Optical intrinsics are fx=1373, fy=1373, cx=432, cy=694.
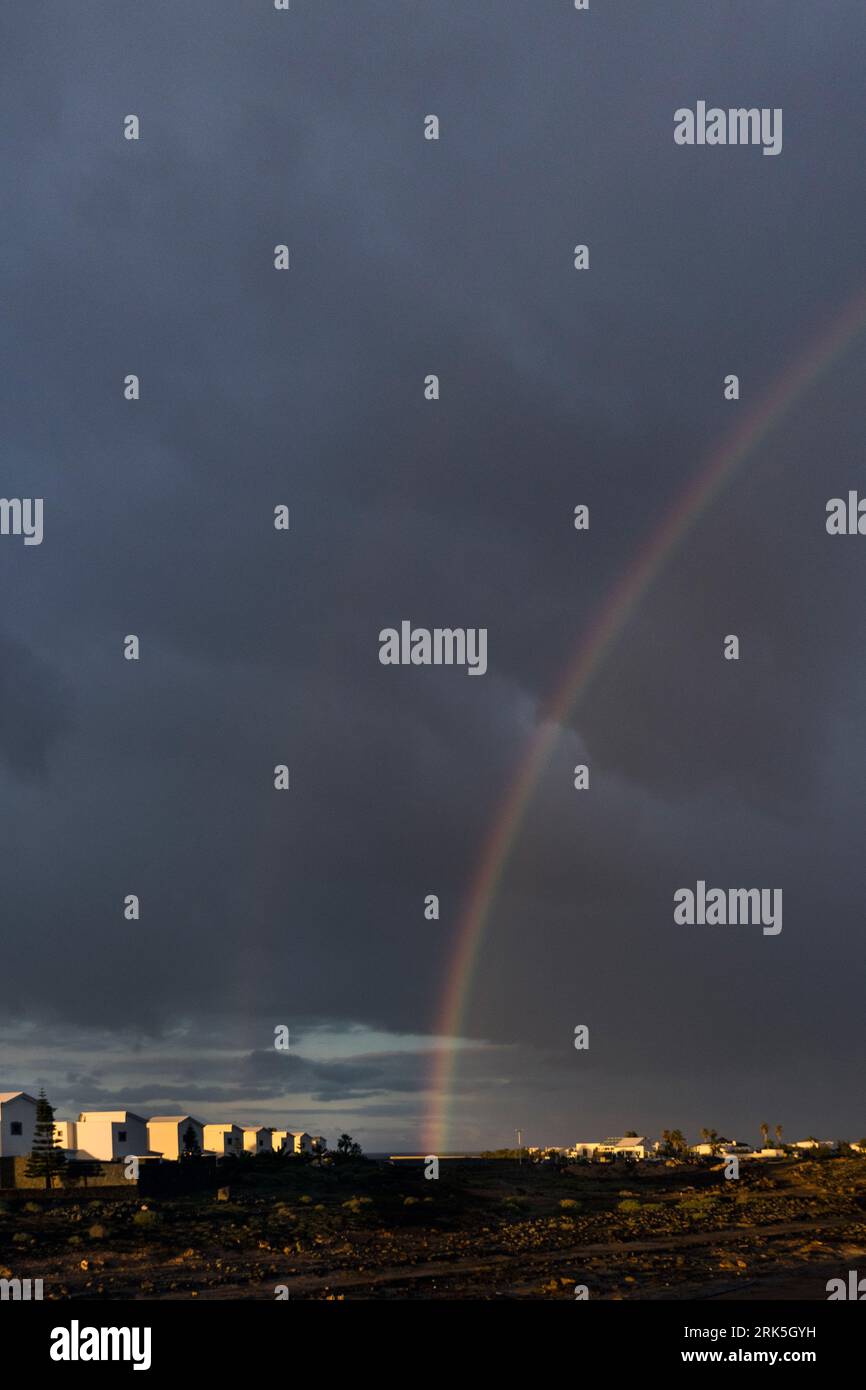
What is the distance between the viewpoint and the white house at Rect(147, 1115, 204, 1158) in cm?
10031

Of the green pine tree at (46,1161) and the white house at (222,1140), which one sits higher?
the green pine tree at (46,1161)

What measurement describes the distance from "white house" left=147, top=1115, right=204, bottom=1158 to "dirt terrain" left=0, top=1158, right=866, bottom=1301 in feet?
77.2

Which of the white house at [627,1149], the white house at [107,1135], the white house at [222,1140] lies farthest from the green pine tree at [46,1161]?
the white house at [627,1149]

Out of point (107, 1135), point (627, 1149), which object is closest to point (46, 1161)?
point (107, 1135)

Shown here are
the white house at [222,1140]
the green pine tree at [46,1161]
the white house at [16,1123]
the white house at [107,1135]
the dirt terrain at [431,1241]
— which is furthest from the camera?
the white house at [222,1140]

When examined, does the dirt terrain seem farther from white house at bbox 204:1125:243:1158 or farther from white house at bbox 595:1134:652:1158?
white house at bbox 595:1134:652:1158

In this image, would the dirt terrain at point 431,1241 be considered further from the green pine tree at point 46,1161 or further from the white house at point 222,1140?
the white house at point 222,1140

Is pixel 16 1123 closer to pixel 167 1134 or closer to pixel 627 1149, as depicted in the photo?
pixel 167 1134

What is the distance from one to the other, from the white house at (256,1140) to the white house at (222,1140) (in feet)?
2.30

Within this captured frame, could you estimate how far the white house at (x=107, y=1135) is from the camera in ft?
309

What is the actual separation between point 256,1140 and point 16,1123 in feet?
141

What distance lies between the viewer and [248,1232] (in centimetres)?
5088

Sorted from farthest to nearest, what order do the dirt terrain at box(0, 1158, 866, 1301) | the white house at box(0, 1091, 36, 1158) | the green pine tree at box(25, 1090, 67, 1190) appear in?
the white house at box(0, 1091, 36, 1158) → the green pine tree at box(25, 1090, 67, 1190) → the dirt terrain at box(0, 1158, 866, 1301)

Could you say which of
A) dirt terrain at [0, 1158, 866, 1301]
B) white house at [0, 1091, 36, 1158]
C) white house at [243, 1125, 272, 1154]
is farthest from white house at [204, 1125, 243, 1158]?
dirt terrain at [0, 1158, 866, 1301]
